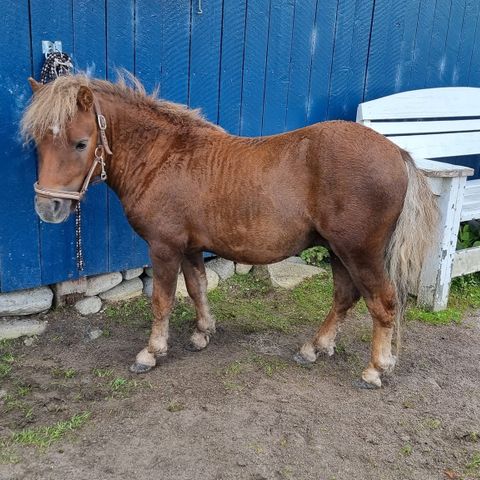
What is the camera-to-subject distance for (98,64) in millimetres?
3504

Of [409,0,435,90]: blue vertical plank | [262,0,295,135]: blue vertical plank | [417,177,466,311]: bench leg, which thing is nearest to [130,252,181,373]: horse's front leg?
[262,0,295,135]: blue vertical plank

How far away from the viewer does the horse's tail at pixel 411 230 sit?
2.88 meters

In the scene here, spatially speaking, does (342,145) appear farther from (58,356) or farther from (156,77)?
(58,356)

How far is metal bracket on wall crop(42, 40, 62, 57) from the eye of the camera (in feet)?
10.7

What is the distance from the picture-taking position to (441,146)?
4969 millimetres

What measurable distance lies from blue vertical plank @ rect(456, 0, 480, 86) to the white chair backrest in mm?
274

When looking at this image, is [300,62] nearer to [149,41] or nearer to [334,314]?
[149,41]

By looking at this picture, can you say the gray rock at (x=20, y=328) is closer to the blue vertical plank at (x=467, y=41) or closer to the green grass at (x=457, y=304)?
the green grass at (x=457, y=304)

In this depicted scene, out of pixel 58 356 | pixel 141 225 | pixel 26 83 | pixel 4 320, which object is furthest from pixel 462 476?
pixel 26 83

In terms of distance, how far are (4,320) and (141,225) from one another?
139 cm

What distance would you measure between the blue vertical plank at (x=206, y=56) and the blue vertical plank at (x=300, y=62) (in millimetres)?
722

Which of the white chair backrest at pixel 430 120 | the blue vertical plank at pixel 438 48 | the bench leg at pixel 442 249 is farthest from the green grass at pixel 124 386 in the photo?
the blue vertical plank at pixel 438 48

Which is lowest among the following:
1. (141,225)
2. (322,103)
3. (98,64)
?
(141,225)

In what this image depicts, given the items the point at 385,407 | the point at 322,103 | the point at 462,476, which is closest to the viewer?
the point at 462,476
